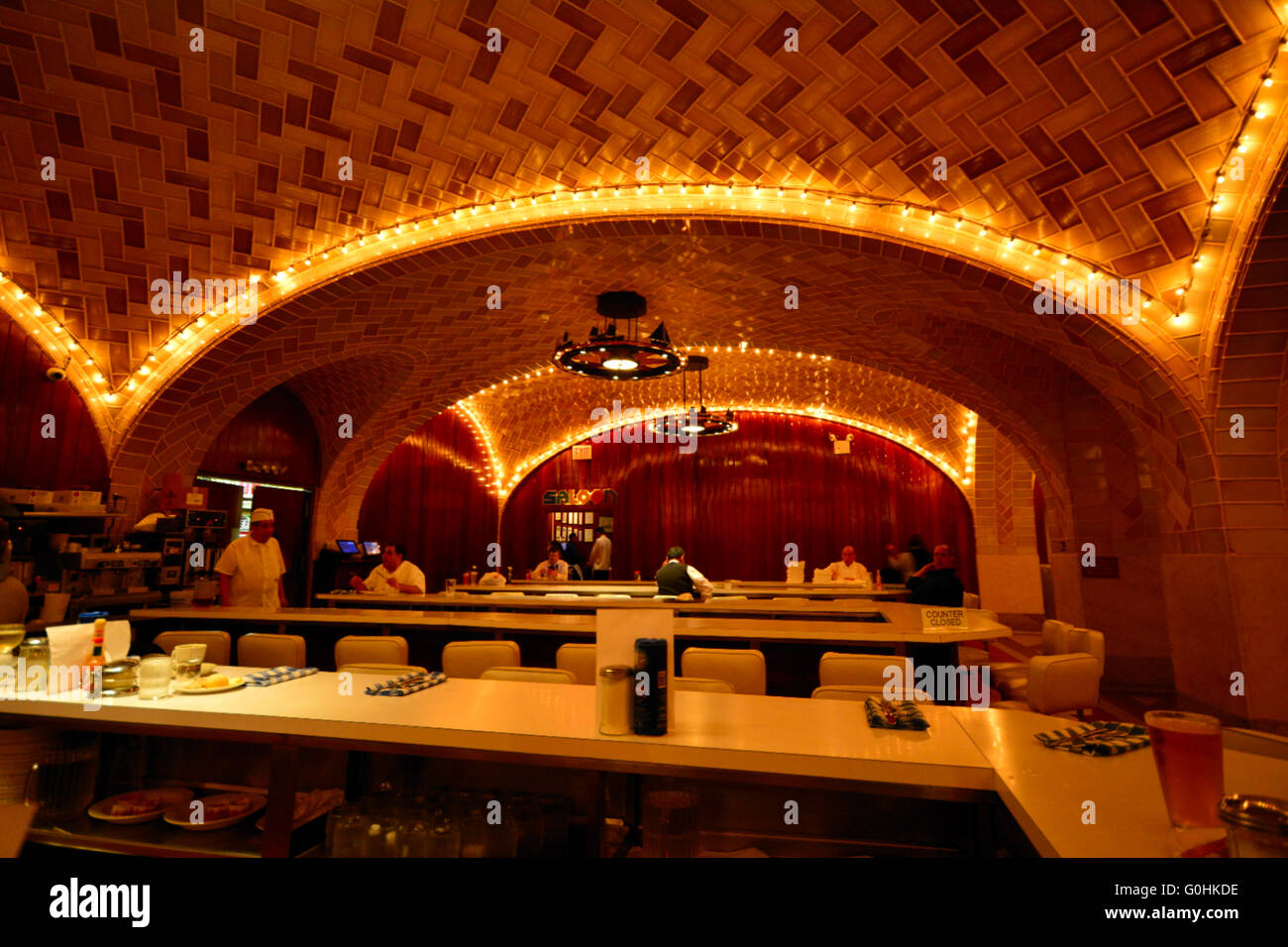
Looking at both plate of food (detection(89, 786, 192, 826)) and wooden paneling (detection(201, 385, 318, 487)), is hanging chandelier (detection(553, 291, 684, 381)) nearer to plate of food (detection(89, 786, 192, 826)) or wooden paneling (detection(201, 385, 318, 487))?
wooden paneling (detection(201, 385, 318, 487))

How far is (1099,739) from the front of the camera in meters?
1.49

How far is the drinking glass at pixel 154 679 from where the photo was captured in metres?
1.96

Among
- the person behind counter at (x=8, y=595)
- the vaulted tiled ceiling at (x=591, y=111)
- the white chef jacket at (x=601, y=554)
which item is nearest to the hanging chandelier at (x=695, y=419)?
the white chef jacket at (x=601, y=554)

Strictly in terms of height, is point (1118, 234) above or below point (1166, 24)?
below

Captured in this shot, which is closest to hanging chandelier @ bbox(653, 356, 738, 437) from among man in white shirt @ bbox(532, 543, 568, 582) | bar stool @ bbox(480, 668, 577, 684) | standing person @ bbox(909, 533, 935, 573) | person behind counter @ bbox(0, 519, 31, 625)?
man in white shirt @ bbox(532, 543, 568, 582)

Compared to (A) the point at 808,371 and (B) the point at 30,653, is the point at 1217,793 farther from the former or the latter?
(A) the point at 808,371

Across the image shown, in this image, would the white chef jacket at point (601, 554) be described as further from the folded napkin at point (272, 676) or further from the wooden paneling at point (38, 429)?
the folded napkin at point (272, 676)

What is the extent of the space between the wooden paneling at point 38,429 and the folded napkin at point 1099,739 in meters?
7.22

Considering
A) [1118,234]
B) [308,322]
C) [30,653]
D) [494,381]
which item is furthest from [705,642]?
[494,381]

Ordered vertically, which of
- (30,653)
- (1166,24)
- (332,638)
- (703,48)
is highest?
(703,48)

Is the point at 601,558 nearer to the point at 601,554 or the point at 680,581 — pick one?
the point at 601,554

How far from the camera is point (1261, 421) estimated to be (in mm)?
4133

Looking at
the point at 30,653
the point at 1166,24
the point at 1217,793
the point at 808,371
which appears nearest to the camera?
the point at 1217,793
